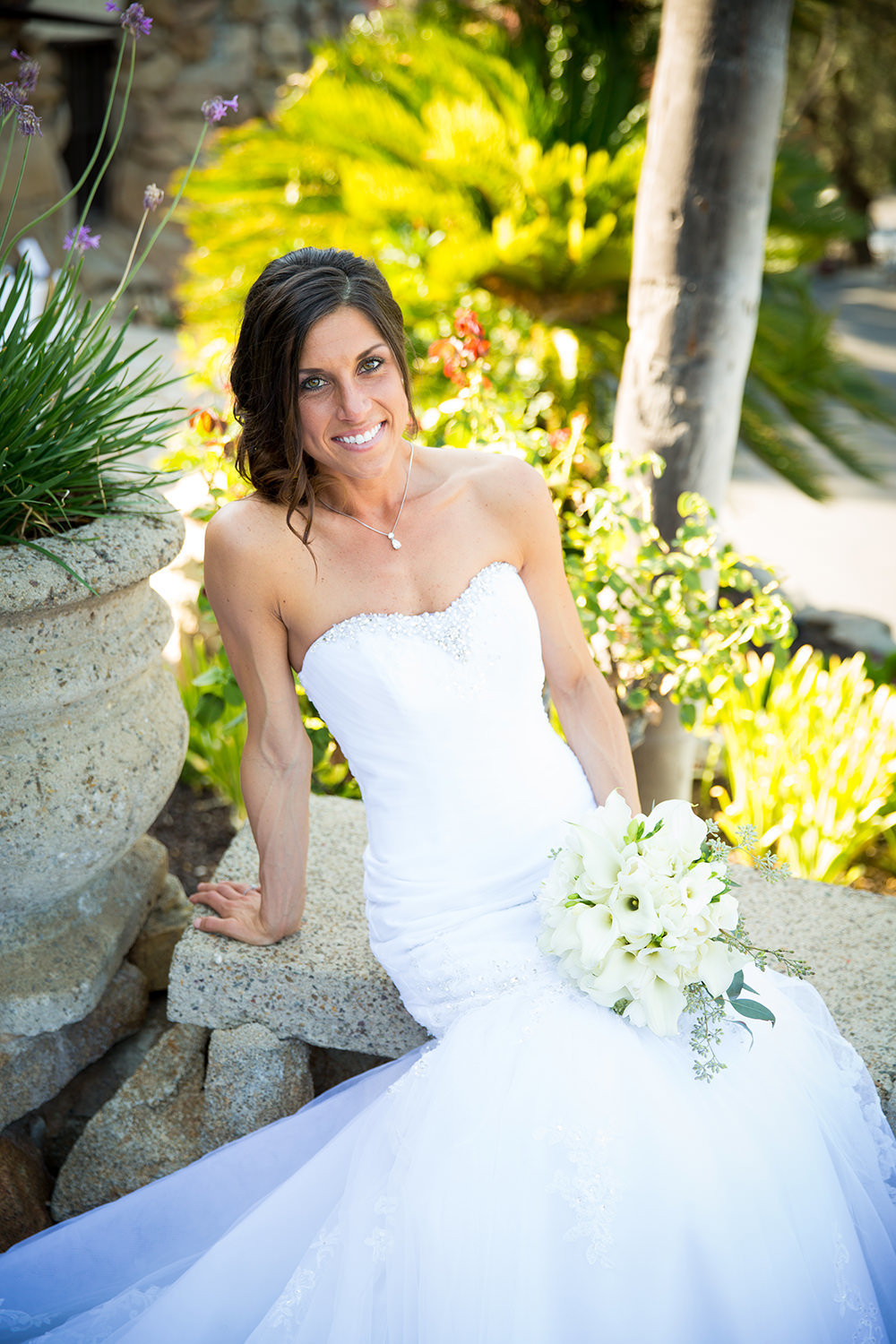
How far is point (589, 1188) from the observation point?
1.48m

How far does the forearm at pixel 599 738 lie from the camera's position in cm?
228

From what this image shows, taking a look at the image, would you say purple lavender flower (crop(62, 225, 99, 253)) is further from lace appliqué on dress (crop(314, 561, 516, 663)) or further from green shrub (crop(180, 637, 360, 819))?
green shrub (crop(180, 637, 360, 819))

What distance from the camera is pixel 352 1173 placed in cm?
166

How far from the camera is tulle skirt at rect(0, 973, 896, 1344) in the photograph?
1454 mm

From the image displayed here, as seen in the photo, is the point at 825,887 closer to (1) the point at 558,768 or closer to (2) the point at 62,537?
(1) the point at 558,768

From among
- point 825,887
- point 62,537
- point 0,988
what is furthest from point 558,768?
point 0,988

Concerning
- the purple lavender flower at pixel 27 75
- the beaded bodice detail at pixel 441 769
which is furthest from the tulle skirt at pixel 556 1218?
the purple lavender flower at pixel 27 75

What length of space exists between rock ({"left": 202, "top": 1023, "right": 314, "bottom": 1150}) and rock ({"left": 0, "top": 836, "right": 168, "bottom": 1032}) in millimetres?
285

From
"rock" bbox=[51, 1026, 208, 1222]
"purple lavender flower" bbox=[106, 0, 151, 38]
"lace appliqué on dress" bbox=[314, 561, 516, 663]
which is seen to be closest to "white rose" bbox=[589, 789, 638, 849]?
"lace appliqué on dress" bbox=[314, 561, 516, 663]

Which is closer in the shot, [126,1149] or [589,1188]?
[589,1188]

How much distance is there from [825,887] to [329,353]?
1676 mm

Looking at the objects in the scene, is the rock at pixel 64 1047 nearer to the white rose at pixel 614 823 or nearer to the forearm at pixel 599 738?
the forearm at pixel 599 738

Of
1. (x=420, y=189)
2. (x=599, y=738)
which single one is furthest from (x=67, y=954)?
(x=420, y=189)

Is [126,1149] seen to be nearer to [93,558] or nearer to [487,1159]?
[487,1159]
